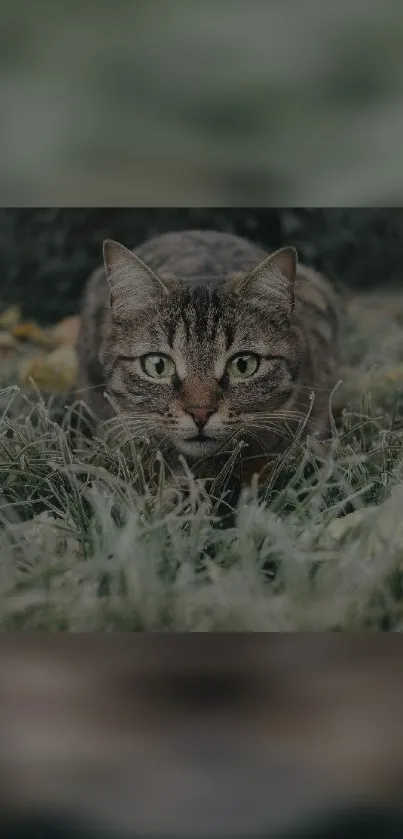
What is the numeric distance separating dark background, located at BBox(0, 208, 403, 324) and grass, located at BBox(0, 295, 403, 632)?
1.18 ft

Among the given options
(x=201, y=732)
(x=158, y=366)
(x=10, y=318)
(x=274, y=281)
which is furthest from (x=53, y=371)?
(x=201, y=732)

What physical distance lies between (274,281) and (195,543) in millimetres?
370

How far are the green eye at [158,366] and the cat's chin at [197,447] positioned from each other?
9cm

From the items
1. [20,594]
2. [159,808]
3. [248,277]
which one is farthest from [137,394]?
[159,808]

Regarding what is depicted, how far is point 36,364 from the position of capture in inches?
67.8

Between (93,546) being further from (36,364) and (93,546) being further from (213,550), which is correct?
(36,364)

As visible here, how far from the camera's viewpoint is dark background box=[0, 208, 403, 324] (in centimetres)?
159

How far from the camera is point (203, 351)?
1323mm

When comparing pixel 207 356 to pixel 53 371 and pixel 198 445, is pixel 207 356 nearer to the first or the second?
pixel 198 445

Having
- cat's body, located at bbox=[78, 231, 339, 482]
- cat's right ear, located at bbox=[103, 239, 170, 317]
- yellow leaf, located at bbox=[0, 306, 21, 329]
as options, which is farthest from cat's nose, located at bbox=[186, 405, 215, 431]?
yellow leaf, located at bbox=[0, 306, 21, 329]

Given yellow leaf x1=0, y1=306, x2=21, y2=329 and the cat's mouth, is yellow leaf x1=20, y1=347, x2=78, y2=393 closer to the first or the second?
yellow leaf x1=0, y1=306, x2=21, y2=329

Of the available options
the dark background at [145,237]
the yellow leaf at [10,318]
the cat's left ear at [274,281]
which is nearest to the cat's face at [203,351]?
the cat's left ear at [274,281]

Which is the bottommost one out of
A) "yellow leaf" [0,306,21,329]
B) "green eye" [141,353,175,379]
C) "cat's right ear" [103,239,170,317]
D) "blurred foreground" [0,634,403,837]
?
"blurred foreground" [0,634,403,837]
